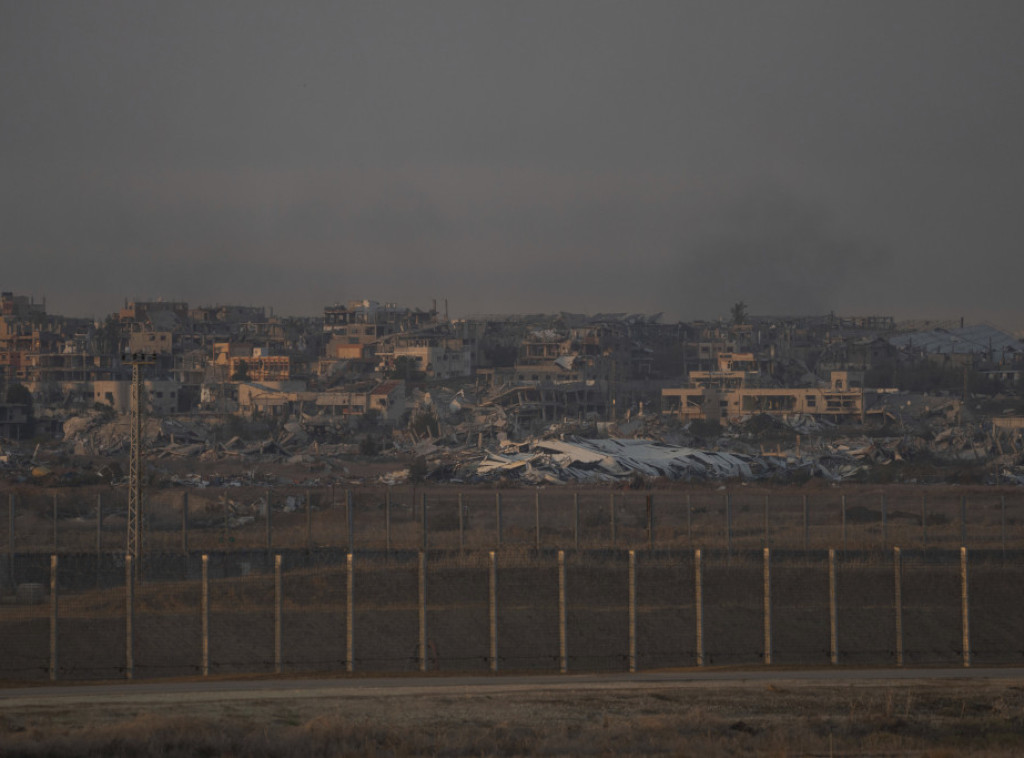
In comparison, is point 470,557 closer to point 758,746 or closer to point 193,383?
point 758,746

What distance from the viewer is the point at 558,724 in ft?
52.1

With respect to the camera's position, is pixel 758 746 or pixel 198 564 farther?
pixel 198 564

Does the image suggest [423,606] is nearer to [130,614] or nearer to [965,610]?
[130,614]

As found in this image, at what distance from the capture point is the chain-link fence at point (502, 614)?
19703 millimetres

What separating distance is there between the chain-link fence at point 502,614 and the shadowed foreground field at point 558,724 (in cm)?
173

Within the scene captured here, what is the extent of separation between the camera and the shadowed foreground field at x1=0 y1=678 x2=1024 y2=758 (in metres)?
14.8

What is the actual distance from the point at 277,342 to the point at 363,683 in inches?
4276

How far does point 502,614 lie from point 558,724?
726 cm

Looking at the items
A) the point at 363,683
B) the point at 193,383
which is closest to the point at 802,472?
the point at 363,683

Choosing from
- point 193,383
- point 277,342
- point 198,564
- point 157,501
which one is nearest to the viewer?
point 198,564

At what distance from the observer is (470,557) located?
28.1 m

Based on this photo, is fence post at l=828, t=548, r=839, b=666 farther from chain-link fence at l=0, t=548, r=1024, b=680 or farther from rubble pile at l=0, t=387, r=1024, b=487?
rubble pile at l=0, t=387, r=1024, b=487

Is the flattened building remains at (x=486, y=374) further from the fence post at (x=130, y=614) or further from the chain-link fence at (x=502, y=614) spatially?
the fence post at (x=130, y=614)

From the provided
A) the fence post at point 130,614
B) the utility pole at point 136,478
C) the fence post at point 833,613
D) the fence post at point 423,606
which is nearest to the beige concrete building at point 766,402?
the utility pole at point 136,478
